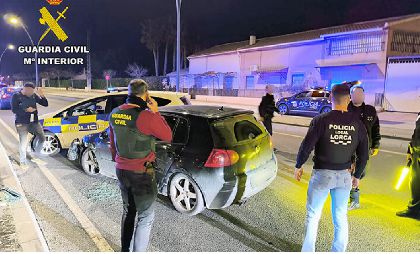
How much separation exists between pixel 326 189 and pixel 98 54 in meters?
83.3

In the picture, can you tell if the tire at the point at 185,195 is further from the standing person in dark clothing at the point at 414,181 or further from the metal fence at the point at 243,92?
the metal fence at the point at 243,92

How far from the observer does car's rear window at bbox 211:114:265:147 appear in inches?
167

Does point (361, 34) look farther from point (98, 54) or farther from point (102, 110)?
point (98, 54)

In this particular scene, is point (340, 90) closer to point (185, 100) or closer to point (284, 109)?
point (185, 100)

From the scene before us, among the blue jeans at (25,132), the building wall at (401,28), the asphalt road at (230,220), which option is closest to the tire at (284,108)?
the building wall at (401,28)

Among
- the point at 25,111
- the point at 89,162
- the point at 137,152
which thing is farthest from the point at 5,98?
the point at 137,152

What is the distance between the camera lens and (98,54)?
80000mm

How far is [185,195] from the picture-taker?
4.46 m

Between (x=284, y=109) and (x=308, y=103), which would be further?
(x=284, y=109)

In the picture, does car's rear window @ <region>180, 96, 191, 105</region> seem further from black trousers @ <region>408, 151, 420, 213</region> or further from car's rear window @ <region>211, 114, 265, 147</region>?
black trousers @ <region>408, 151, 420, 213</region>

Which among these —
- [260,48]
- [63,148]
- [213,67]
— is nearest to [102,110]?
[63,148]

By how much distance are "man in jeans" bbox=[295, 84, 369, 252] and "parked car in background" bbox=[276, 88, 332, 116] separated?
13811 millimetres

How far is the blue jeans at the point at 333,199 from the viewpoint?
3.07m

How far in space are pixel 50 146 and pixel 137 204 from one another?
5322mm
